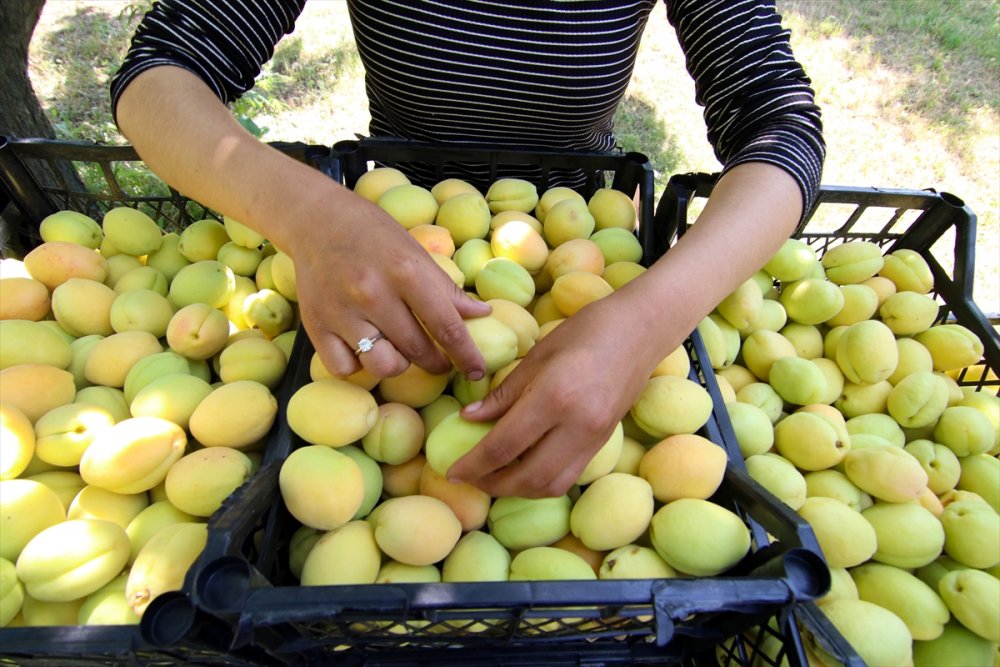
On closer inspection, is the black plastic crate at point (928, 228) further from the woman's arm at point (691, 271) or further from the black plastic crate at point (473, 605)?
the black plastic crate at point (473, 605)

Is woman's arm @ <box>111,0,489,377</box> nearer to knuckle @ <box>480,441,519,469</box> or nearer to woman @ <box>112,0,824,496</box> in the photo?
woman @ <box>112,0,824,496</box>

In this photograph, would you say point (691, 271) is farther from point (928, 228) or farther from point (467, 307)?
point (928, 228)

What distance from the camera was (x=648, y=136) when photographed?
3391 mm

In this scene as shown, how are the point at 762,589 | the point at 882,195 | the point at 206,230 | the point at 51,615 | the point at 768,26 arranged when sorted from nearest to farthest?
the point at 762,589 → the point at 51,615 → the point at 768,26 → the point at 206,230 → the point at 882,195

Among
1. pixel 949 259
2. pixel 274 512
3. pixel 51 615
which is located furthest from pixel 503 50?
pixel 949 259

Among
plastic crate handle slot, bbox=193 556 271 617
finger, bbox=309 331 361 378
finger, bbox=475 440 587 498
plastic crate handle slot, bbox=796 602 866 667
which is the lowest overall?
plastic crate handle slot, bbox=796 602 866 667

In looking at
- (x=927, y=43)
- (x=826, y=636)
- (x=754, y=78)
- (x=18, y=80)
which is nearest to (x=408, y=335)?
(x=826, y=636)

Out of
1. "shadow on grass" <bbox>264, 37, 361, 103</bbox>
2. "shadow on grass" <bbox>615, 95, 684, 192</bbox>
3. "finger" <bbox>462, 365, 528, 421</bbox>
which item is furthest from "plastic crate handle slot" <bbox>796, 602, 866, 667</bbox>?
"shadow on grass" <bbox>264, 37, 361, 103</bbox>

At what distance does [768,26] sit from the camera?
3.78 ft

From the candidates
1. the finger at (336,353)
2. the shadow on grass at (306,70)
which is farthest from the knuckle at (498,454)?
the shadow on grass at (306,70)

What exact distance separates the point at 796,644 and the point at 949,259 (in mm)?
2753

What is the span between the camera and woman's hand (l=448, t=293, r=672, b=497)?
2.39ft

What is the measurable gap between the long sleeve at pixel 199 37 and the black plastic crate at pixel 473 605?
0.58 metres

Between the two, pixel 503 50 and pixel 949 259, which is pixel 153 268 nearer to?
pixel 503 50
